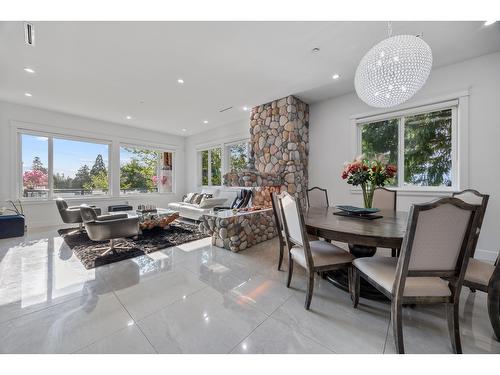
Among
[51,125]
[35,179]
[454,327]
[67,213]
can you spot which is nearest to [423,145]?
[454,327]

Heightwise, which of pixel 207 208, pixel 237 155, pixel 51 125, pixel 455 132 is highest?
pixel 51 125

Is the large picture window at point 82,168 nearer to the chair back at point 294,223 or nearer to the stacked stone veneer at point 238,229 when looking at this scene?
the stacked stone veneer at point 238,229

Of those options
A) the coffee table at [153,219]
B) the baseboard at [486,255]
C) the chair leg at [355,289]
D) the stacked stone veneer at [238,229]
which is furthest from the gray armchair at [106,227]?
the baseboard at [486,255]

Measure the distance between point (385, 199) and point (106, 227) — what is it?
3866 millimetres

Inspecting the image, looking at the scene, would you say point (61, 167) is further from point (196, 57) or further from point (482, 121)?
point (482, 121)

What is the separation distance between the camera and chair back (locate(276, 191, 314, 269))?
5.61 feet

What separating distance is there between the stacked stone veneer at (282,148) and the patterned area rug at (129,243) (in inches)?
57.4

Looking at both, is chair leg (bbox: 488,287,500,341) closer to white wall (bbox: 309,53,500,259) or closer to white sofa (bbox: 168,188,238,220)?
white wall (bbox: 309,53,500,259)

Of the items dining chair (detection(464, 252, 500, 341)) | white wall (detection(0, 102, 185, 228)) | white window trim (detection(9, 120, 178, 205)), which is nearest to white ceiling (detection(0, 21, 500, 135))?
white wall (detection(0, 102, 185, 228))

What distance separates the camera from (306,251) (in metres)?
1.72

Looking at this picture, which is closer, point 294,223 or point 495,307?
point 495,307

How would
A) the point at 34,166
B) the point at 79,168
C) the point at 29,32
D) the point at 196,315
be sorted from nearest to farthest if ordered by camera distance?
the point at 196,315
the point at 29,32
the point at 34,166
the point at 79,168
